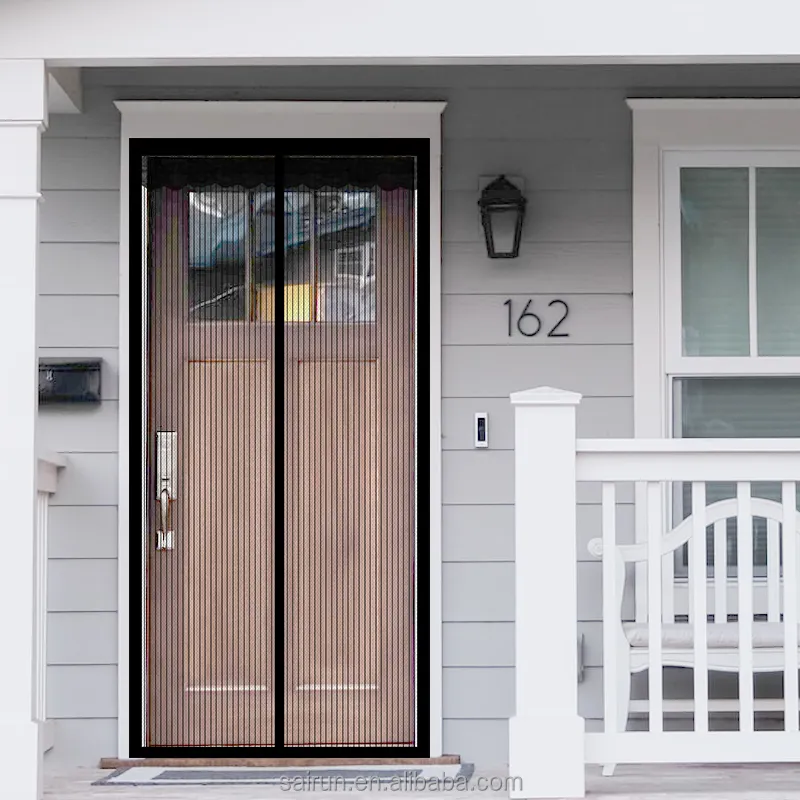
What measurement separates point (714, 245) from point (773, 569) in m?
1.31

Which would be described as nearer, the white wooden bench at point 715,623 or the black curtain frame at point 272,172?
the white wooden bench at point 715,623

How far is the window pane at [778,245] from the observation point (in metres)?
4.65

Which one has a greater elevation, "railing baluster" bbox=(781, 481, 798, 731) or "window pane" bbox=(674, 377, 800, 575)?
"window pane" bbox=(674, 377, 800, 575)

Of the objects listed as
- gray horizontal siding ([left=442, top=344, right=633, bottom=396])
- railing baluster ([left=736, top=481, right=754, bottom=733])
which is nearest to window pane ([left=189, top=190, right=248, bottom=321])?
gray horizontal siding ([left=442, top=344, right=633, bottom=396])

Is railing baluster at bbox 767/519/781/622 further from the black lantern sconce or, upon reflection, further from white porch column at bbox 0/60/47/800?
white porch column at bbox 0/60/47/800

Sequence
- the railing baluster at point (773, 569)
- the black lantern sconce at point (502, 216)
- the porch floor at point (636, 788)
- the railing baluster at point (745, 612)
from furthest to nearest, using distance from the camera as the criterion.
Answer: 1. the black lantern sconce at point (502, 216)
2. the railing baluster at point (773, 569)
3. the porch floor at point (636, 788)
4. the railing baluster at point (745, 612)

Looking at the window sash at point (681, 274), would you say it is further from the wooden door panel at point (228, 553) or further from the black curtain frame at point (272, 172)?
the wooden door panel at point (228, 553)

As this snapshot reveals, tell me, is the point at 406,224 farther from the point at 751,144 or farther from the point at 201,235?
the point at 751,144

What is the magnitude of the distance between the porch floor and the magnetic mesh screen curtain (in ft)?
Answer: 1.73

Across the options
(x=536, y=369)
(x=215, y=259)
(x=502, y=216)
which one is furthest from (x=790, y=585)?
(x=215, y=259)

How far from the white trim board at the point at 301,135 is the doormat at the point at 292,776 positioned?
23cm

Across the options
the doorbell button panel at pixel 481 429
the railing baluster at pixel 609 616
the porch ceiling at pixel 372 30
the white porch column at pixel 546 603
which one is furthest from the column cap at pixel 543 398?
the doorbell button panel at pixel 481 429

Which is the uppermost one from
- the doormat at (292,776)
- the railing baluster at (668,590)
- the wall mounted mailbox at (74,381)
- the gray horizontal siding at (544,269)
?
the gray horizontal siding at (544,269)

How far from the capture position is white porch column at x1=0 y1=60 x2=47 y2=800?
351 cm
